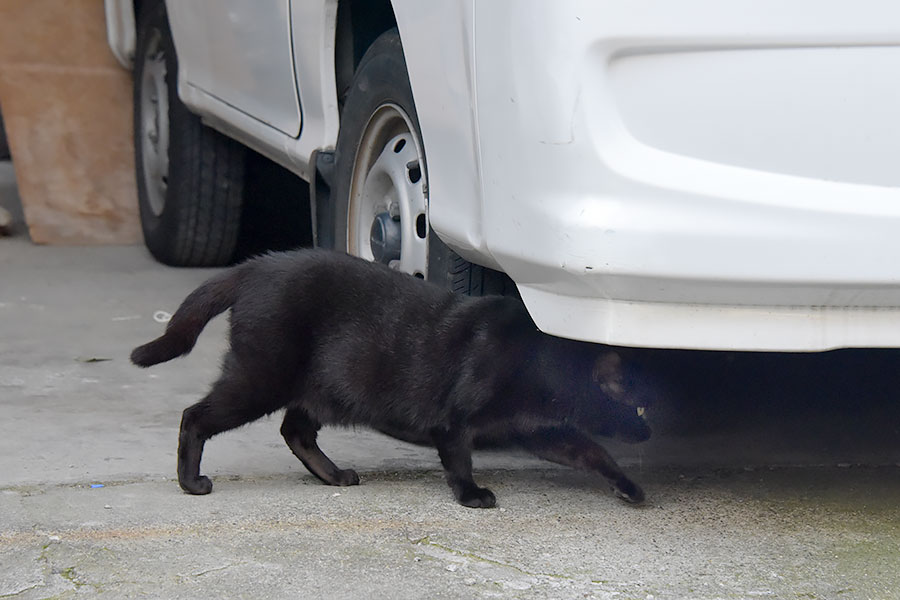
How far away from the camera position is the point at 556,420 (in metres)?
2.39

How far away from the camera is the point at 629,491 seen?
240 centimetres

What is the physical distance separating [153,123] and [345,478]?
2914 mm

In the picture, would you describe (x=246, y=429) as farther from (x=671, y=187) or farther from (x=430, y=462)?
(x=671, y=187)

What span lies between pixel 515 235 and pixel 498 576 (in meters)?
0.58

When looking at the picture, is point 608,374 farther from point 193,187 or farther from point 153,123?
point 153,123

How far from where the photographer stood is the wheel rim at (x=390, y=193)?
272 cm

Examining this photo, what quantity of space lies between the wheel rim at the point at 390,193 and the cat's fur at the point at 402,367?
0.86 ft

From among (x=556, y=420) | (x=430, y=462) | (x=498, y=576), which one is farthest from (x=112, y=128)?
(x=498, y=576)

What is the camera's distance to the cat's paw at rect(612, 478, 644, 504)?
2396 millimetres

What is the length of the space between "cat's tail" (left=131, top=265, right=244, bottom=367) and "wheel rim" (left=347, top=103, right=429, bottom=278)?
442 millimetres

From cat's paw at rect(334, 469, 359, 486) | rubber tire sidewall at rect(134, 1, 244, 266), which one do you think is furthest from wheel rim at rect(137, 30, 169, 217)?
cat's paw at rect(334, 469, 359, 486)

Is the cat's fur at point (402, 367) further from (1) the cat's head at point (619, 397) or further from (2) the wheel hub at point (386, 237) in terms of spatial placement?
(2) the wheel hub at point (386, 237)

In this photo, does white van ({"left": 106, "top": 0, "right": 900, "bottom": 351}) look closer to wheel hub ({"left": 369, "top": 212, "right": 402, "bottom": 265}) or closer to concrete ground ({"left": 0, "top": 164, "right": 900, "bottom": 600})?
concrete ground ({"left": 0, "top": 164, "right": 900, "bottom": 600})

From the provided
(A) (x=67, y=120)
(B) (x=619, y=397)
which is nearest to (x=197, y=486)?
(B) (x=619, y=397)
